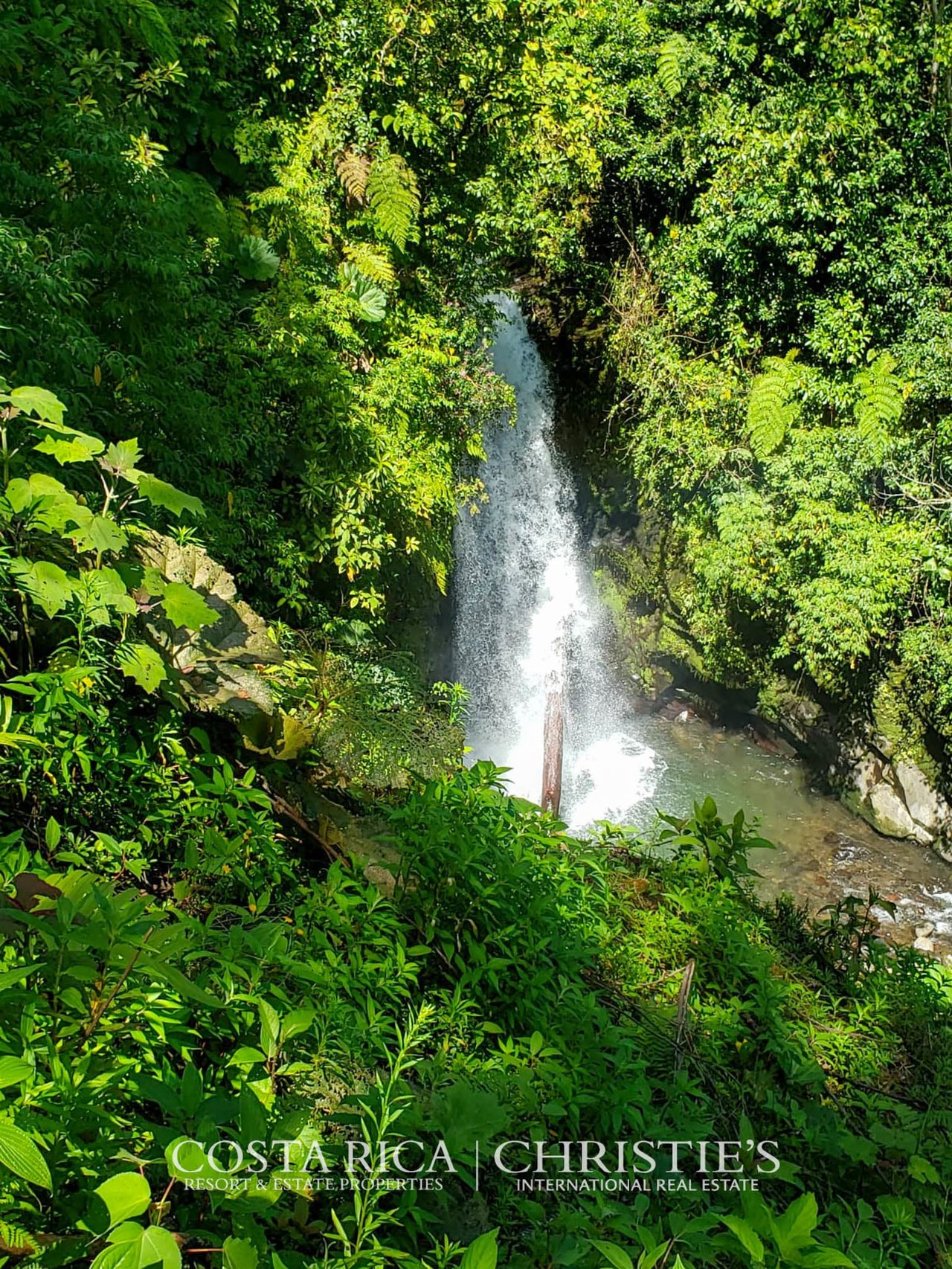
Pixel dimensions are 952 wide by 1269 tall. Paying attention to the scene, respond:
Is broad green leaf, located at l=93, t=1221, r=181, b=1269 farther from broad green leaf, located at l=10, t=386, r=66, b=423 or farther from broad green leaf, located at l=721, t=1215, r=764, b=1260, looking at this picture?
broad green leaf, located at l=10, t=386, r=66, b=423

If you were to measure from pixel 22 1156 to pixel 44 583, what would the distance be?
142cm

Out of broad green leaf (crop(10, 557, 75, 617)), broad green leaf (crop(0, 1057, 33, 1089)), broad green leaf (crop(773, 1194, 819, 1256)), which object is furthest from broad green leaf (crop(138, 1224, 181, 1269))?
broad green leaf (crop(10, 557, 75, 617))

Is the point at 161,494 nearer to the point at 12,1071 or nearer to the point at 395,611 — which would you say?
the point at 12,1071

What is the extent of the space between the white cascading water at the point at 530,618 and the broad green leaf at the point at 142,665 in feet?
26.8

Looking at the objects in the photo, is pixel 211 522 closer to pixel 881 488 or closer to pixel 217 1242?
pixel 217 1242

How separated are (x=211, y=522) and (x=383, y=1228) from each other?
404 cm

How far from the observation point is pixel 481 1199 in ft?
5.08

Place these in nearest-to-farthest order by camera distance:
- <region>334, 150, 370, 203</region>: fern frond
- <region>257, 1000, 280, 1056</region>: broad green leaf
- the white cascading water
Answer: <region>257, 1000, 280, 1056</region>: broad green leaf
<region>334, 150, 370, 203</region>: fern frond
the white cascading water

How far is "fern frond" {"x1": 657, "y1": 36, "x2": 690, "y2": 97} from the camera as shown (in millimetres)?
8633

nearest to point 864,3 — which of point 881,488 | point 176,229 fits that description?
point 881,488

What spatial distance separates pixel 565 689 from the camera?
37.7 ft

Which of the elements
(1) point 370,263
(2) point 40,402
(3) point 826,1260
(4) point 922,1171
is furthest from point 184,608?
(1) point 370,263

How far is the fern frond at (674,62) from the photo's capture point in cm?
863

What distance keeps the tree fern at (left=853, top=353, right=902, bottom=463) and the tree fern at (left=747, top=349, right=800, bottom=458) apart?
0.68 metres
